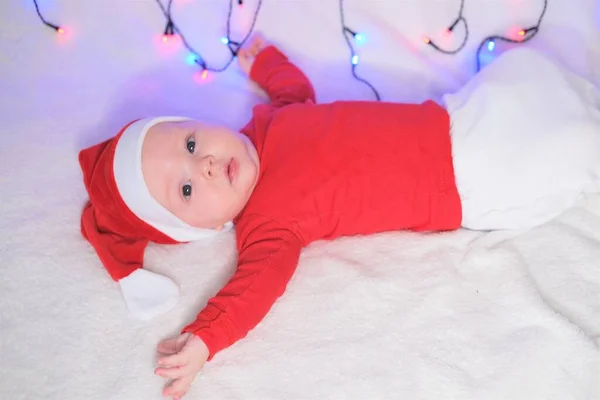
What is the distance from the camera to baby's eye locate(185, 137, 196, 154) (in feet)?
3.76

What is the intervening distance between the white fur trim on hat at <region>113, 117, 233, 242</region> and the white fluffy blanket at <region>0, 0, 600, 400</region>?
0.06 meters

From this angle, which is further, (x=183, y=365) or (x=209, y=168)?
(x=209, y=168)

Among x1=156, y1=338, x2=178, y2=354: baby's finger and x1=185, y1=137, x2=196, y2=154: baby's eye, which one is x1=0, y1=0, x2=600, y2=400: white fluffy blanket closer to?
x1=156, y1=338, x2=178, y2=354: baby's finger

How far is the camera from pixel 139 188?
3.70 ft

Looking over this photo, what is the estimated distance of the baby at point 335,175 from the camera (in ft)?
3.58

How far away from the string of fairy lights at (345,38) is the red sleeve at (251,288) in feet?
1.48

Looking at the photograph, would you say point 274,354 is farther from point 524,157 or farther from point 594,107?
point 594,107

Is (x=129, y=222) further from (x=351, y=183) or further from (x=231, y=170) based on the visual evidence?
(x=351, y=183)

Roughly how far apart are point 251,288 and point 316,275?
5.5 inches

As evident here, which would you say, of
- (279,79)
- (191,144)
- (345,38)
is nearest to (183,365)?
(191,144)

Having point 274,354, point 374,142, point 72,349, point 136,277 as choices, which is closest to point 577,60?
point 374,142

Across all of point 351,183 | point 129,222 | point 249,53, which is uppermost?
point 249,53

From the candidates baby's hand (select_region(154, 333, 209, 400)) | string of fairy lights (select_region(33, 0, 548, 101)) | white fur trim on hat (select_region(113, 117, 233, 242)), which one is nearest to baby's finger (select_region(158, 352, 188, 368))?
baby's hand (select_region(154, 333, 209, 400))

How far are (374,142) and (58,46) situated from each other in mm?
828
